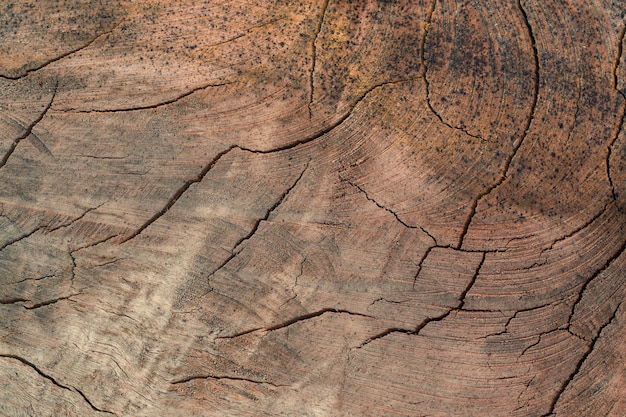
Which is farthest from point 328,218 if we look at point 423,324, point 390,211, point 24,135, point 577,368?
point 24,135

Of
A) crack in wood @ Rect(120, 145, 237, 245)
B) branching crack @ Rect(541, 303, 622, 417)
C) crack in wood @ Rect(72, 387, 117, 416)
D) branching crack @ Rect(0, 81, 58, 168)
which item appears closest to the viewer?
branching crack @ Rect(541, 303, 622, 417)

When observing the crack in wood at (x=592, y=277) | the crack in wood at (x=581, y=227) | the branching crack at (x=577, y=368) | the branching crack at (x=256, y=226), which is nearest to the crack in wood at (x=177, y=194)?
the branching crack at (x=256, y=226)

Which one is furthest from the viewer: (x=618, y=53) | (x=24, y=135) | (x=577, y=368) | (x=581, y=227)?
(x=24, y=135)

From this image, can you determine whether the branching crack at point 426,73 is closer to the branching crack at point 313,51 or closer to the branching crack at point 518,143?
the branching crack at point 518,143

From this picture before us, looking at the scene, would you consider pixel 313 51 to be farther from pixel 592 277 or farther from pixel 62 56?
pixel 592 277

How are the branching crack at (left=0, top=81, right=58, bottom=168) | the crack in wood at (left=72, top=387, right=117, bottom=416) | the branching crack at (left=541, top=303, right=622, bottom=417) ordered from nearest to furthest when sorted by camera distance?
the branching crack at (left=541, top=303, right=622, bottom=417) → the crack in wood at (left=72, top=387, right=117, bottom=416) → the branching crack at (left=0, top=81, right=58, bottom=168)

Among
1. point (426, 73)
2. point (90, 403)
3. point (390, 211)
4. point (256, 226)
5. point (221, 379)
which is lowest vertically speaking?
point (90, 403)

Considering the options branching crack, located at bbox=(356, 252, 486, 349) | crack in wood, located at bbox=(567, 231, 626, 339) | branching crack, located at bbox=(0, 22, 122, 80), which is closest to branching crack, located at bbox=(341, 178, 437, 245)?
branching crack, located at bbox=(356, 252, 486, 349)

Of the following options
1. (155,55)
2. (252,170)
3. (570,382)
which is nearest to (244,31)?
(155,55)

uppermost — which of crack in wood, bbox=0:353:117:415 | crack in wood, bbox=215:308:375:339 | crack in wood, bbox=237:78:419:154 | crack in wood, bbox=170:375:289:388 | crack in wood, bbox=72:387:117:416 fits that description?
crack in wood, bbox=237:78:419:154

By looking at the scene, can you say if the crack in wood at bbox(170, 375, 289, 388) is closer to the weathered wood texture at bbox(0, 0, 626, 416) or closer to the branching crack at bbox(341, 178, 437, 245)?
the weathered wood texture at bbox(0, 0, 626, 416)
